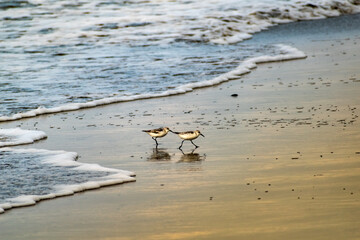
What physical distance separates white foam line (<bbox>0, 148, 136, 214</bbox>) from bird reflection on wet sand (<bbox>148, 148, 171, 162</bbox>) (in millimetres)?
613

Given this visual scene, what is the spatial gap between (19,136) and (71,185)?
2879 mm

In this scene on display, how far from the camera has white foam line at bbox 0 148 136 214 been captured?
6980 mm

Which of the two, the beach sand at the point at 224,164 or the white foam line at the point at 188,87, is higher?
the beach sand at the point at 224,164

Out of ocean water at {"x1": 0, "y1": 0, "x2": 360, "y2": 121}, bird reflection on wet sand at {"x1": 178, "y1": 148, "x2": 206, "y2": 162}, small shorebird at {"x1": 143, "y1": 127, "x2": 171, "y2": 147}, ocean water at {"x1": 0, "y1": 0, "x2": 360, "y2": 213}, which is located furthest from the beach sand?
ocean water at {"x1": 0, "y1": 0, "x2": 360, "y2": 121}

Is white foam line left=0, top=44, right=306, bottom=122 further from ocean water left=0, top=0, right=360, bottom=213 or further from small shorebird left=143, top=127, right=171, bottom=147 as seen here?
small shorebird left=143, top=127, right=171, bottom=147

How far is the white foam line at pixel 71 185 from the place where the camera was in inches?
275

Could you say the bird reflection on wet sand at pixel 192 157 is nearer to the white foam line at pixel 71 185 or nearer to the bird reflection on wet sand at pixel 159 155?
the bird reflection on wet sand at pixel 159 155

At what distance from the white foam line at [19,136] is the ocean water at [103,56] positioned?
0.05 ft

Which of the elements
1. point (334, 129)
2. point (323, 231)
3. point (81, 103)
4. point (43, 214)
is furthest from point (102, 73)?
point (323, 231)

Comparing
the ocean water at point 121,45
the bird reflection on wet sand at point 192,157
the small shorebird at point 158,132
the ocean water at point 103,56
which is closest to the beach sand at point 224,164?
the bird reflection on wet sand at point 192,157

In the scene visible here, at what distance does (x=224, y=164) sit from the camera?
26.4 ft

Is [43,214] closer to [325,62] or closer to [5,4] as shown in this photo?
[325,62]

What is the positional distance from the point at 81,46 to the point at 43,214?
542 inches

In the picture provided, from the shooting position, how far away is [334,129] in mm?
9352
